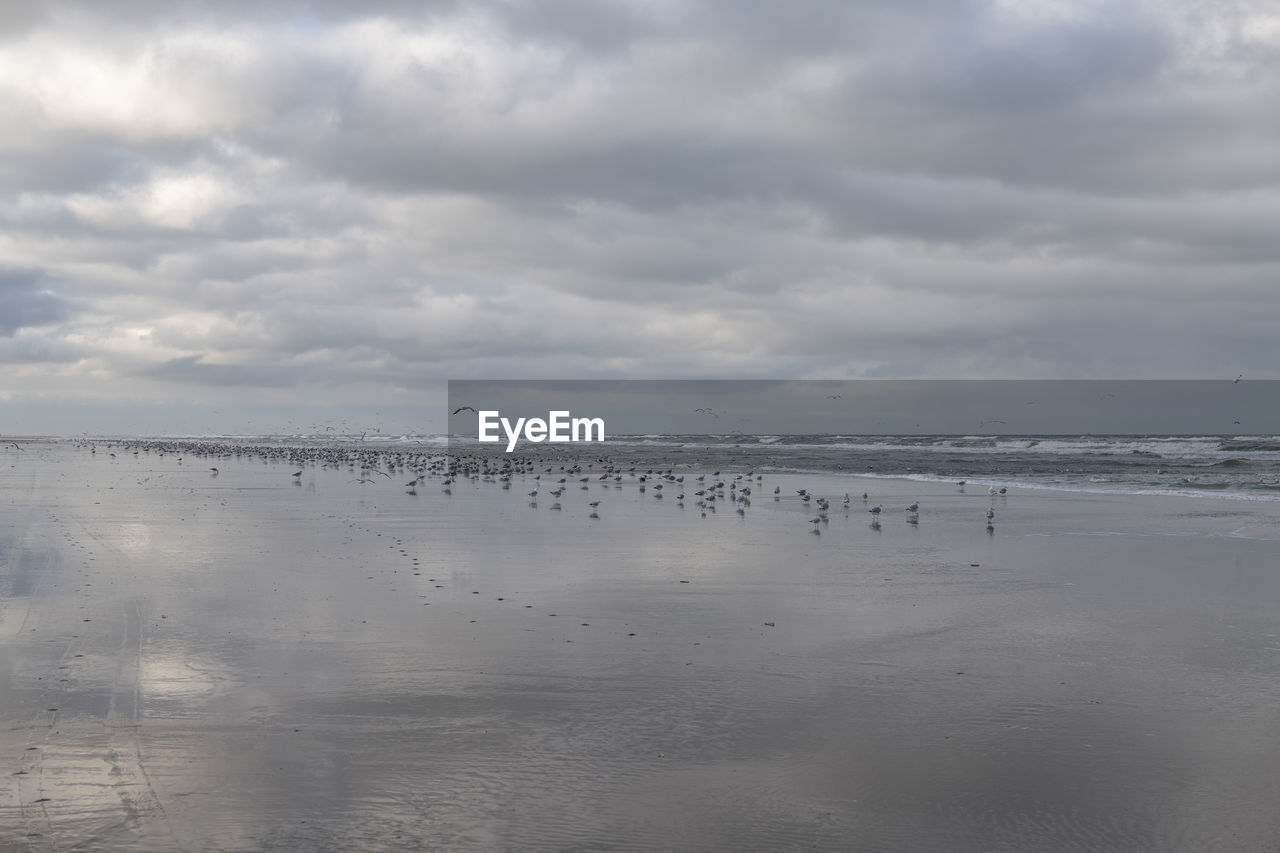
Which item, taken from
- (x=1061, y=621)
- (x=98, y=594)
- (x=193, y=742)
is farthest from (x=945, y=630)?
(x=98, y=594)

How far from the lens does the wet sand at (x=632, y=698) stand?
5.93m

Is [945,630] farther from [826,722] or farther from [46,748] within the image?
[46,748]

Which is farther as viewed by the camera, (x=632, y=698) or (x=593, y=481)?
(x=593, y=481)

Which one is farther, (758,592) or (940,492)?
(940,492)

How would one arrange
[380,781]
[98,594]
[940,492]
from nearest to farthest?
[380,781] < [98,594] < [940,492]

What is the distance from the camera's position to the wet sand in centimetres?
593

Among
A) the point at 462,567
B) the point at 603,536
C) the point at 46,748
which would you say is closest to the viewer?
the point at 46,748

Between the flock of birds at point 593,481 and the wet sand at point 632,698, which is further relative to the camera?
the flock of birds at point 593,481

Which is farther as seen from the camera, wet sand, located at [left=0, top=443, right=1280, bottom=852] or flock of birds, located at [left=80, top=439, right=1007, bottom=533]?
flock of birds, located at [left=80, top=439, right=1007, bottom=533]

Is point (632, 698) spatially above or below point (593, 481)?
below

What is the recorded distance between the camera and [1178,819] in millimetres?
5984

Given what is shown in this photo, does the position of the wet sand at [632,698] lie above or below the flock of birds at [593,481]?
below

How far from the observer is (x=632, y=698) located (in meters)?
8.36

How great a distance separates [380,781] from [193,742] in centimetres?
160
